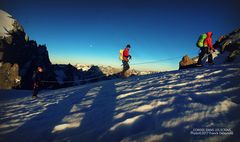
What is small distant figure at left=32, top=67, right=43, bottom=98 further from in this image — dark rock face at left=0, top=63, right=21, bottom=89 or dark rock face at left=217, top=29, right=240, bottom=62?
dark rock face at left=0, top=63, right=21, bottom=89

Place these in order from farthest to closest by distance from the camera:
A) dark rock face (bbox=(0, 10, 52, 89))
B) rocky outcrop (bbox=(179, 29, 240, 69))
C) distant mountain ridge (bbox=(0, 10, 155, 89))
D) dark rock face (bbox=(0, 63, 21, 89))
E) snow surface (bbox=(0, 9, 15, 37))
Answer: snow surface (bbox=(0, 9, 15, 37)) → dark rock face (bbox=(0, 10, 52, 89)) → distant mountain ridge (bbox=(0, 10, 155, 89)) → dark rock face (bbox=(0, 63, 21, 89)) → rocky outcrop (bbox=(179, 29, 240, 69))

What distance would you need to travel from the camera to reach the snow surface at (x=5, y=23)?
292 ft

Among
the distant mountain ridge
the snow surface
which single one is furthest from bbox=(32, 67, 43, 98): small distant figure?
the snow surface

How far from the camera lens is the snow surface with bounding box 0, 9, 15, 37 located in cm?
8897

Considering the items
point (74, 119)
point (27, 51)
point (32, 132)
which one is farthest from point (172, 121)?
point (27, 51)

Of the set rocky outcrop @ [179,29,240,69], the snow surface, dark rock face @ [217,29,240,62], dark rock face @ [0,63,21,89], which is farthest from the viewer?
the snow surface

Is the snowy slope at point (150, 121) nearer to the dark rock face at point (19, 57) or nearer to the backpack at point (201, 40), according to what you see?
the backpack at point (201, 40)

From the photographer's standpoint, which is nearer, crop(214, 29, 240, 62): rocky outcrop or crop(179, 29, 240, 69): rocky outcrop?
crop(214, 29, 240, 62): rocky outcrop

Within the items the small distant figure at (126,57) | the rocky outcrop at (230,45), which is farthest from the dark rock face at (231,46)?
the small distant figure at (126,57)

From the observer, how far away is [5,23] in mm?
97250

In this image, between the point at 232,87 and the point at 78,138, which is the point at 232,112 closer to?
the point at 232,87

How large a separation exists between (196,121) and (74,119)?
4249 millimetres

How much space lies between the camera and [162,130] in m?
4.65

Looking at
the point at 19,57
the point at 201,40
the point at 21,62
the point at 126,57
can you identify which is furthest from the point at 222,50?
the point at 19,57
